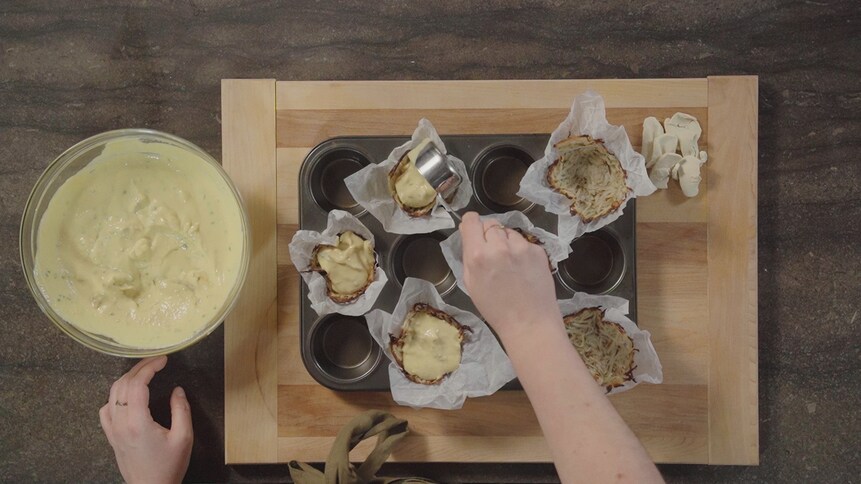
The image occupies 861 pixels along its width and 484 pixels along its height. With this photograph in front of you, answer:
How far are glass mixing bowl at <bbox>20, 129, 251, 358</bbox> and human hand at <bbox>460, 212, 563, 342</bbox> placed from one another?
454 millimetres

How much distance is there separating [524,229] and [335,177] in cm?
42

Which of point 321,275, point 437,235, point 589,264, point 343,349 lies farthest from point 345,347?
point 589,264

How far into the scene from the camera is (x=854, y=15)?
1476mm

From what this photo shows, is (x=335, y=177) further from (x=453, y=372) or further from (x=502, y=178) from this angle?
(x=453, y=372)

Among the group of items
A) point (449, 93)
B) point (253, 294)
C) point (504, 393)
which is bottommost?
point (504, 393)

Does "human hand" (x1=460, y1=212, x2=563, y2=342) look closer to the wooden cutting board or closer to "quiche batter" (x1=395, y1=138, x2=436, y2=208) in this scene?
"quiche batter" (x1=395, y1=138, x2=436, y2=208)

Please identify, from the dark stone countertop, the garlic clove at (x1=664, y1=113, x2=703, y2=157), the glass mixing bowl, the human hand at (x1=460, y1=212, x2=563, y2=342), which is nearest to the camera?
the human hand at (x1=460, y1=212, x2=563, y2=342)

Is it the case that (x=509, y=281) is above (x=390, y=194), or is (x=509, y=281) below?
below

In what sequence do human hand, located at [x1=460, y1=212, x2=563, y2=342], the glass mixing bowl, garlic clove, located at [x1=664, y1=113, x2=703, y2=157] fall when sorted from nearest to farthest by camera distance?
human hand, located at [x1=460, y1=212, x2=563, y2=342]
the glass mixing bowl
garlic clove, located at [x1=664, y1=113, x2=703, y2=157]

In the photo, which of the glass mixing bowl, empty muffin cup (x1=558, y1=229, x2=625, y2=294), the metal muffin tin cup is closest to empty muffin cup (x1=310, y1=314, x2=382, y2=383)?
the metal muffin tin cup

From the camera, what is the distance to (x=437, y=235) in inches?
51.5

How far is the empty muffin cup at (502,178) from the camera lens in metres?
1.30

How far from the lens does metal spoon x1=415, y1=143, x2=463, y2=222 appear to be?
1.22m

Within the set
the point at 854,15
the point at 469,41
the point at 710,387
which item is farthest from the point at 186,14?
the point at 854,15
